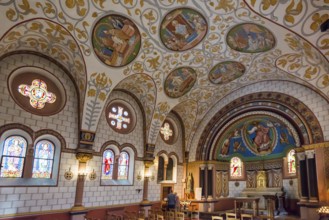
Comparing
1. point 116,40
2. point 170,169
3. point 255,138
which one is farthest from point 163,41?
point 255,138

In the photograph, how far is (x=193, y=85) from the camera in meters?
16.5

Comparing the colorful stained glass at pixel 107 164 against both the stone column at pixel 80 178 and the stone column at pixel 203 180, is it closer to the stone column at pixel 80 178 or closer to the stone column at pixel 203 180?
the stone column at pixel 80 178

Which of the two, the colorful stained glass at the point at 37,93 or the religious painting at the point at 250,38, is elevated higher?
the religious painting at the point at 250,38

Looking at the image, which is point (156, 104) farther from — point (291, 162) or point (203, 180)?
point (291, 162)

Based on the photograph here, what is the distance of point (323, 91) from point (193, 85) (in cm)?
710

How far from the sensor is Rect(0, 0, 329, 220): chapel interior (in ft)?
34.5

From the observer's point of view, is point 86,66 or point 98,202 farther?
point 98,202

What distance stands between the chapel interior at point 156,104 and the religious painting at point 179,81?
0.37 feet

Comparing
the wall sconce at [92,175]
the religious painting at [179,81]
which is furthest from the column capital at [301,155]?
the wall sconce at [92,175]

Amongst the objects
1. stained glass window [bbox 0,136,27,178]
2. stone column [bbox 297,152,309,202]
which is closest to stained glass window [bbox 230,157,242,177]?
stone column [bbox 297,152,309,202]

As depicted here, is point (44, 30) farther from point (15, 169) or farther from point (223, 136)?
point (223, 136)

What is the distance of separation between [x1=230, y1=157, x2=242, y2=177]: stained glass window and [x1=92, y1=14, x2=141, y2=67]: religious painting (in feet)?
40.4

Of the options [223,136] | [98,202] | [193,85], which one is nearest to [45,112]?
[98,202]

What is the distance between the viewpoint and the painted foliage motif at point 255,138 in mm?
17297
